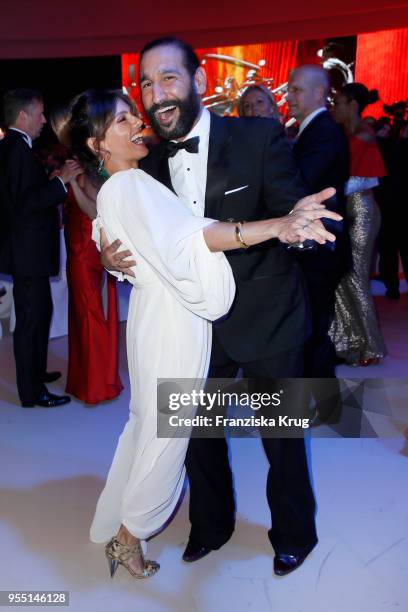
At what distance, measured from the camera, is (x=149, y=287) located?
1813 millimetres

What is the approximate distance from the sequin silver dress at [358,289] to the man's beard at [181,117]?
2.36 m

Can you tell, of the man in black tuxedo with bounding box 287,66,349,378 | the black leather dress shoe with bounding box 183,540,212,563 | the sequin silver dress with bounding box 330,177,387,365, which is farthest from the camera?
the sequin silver dress with bounding box 330,177,387,365

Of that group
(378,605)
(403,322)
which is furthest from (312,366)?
(403,322)

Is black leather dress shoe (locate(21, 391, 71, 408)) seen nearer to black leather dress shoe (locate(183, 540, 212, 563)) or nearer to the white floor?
the white floor

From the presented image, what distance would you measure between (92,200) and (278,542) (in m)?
2.00

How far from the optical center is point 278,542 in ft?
6.66

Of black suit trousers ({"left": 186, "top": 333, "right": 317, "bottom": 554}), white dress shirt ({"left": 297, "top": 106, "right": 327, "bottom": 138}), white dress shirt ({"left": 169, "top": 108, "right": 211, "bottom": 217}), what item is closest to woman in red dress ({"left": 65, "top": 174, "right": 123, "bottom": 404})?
white dress shirt ({"left": 297, "top": 106, "right": 327, "bottom": 138})

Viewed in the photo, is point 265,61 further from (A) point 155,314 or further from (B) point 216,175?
(A) point 155,314

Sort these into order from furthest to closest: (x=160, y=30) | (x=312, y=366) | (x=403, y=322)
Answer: (x=160, y=30), (x=403, y=322), (x=312, y=366)

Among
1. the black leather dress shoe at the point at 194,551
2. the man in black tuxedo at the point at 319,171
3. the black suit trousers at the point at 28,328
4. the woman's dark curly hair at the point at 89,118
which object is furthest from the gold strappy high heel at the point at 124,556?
the black suit trousers at the point at 28,328

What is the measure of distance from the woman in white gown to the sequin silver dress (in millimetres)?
2296

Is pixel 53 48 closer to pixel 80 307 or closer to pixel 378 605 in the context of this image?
pixel 80 307

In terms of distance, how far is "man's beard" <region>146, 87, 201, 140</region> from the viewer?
6.04ft

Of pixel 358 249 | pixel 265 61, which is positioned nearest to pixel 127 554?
pixel 358 249
